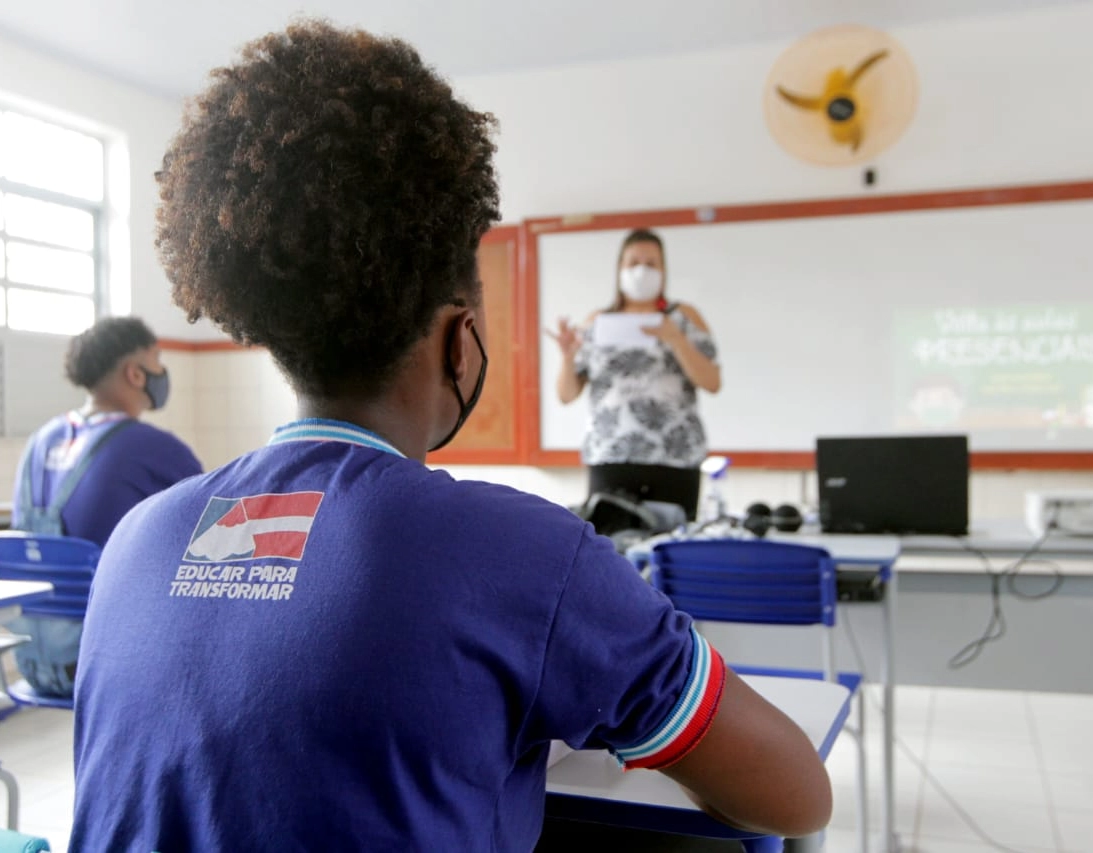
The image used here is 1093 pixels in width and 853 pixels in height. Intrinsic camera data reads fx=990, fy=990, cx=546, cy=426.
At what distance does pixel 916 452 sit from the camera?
2.64 metres

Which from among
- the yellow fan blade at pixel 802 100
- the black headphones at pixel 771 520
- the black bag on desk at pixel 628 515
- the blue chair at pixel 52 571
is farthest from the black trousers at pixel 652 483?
the yellow fan blade at pixel 802 100

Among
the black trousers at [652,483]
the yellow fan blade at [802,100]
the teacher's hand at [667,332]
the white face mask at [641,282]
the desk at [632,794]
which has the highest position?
the yellow fan blade at [802,100]

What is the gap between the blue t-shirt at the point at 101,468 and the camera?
2592 millimetres

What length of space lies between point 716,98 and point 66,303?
139 inches

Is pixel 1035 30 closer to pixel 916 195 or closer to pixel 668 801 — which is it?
pixel 916 195

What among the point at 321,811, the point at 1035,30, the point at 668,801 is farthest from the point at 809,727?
the point at 1035,30

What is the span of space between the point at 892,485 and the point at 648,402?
42.5 inches

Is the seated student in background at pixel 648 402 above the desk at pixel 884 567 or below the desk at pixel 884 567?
above

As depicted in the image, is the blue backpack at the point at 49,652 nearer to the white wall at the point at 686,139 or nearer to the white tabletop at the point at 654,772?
the white tabletop at the point at 654,772

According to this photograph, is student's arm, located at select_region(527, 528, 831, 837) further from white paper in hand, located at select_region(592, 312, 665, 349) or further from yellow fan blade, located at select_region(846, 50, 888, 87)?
yellow fan blade, located at select_region(846, 50, 888, 87)

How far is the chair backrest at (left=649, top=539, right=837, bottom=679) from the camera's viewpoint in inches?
87.9

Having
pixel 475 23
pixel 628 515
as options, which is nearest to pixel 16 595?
pixel 628 515

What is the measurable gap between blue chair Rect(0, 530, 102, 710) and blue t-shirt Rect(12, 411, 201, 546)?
17 centimetres

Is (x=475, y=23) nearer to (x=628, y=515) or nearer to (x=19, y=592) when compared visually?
(x=628, y=515)
